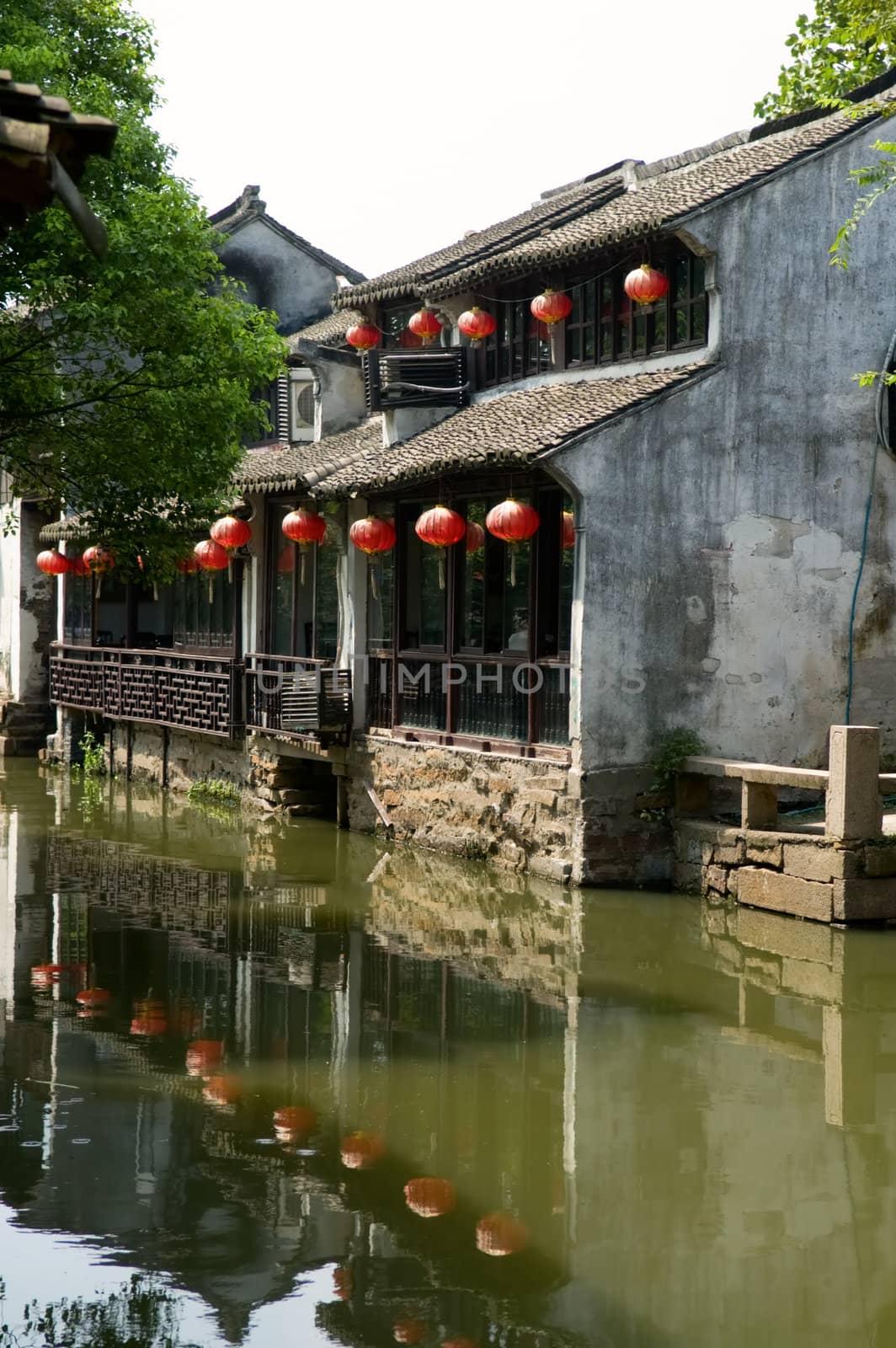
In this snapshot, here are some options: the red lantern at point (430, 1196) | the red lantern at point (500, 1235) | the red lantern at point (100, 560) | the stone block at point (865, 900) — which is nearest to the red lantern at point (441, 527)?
the red lantern at point (100, 560)

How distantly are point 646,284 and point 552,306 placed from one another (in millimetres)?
1503

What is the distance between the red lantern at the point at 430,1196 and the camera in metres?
6.32

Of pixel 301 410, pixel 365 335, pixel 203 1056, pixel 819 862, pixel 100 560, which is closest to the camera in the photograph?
pixel 203 1056

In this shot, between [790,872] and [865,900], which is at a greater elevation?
[790,872]

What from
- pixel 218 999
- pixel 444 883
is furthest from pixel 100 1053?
pixel 444 883

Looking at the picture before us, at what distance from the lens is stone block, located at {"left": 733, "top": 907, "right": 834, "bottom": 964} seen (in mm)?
11031

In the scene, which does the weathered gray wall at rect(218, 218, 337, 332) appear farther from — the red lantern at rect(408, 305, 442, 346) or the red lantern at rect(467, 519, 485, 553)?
the red lantern at rect(467, 519, 485, 553)

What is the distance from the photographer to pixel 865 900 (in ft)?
38.3

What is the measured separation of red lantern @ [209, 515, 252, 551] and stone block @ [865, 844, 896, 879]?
897 cm

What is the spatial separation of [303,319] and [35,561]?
19.6 feet

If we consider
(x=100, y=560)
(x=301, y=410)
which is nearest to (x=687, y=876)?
(x=100, y=560)

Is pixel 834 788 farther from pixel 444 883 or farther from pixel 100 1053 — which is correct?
pixel 100 1053

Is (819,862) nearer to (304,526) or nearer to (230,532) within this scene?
(304,526)

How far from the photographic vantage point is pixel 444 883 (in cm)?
1391
